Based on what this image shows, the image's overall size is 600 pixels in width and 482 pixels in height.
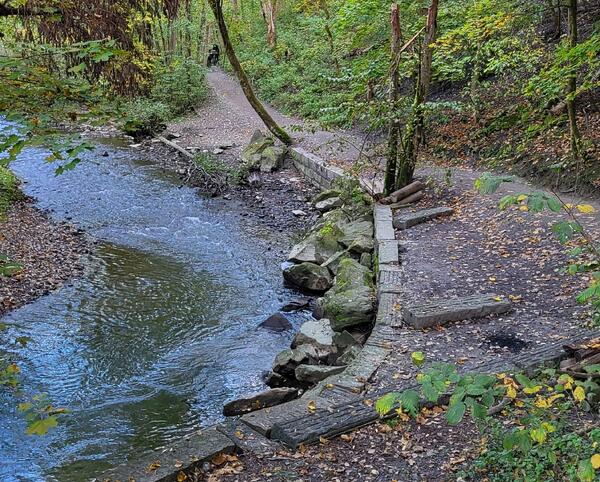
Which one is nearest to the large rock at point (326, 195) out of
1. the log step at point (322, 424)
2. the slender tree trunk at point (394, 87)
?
the slender tree trunk at point (394, 87)

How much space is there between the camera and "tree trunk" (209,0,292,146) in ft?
47.5

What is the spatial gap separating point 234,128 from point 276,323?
14909 millimetres

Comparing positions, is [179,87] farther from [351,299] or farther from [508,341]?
[508,341]

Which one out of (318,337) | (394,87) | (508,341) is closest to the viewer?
(508,341)

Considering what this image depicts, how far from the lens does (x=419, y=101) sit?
33.6 feet

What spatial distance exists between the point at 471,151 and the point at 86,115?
1161 cm

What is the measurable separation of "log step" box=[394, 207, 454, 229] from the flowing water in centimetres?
235

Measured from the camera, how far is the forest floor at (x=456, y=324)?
167 inches

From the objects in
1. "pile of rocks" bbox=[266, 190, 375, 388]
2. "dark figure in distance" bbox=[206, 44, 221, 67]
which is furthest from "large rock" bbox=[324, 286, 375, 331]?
"dark figure in distance" bbox=[206, 44, 221, 67]

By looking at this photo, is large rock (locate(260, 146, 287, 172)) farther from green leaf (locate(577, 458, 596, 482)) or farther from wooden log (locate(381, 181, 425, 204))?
green leaf (locate(577, 458, 596, 482))

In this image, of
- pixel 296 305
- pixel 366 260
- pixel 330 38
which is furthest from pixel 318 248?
pixel 330 38

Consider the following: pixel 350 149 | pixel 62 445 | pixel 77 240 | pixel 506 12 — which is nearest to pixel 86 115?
pixel 62 445

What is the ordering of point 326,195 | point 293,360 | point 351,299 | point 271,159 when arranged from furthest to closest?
point 271,159 < point 326,195 < point 351,299 < point 293,360

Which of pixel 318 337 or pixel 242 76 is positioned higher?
pixel 242 76
